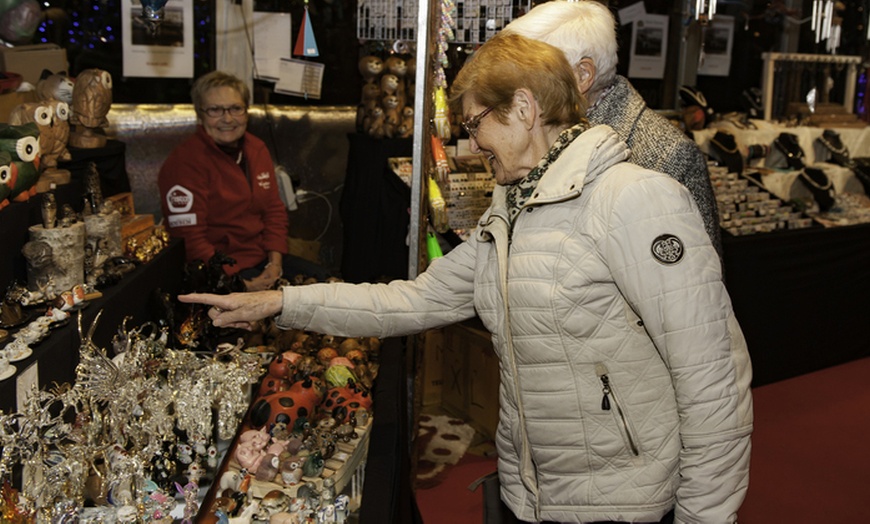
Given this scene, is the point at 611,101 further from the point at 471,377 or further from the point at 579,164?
the point at 471,377

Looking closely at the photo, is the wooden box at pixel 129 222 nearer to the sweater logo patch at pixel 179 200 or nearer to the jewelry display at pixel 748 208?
the sweater logo patch at pixel 179 200

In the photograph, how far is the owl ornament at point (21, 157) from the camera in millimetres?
2102

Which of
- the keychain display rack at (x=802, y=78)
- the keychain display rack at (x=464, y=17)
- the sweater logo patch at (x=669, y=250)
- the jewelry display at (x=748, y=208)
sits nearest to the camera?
the sweater logo patch at (x=669, y=250)

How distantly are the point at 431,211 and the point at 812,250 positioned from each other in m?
2.77

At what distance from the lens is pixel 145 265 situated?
271 cm

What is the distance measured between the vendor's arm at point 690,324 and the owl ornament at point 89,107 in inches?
89.7

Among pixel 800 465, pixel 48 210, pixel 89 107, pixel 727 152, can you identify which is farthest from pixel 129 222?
pixel 727 152

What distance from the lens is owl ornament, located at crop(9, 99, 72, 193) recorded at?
2.51 metres

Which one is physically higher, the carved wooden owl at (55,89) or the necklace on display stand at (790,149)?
the carved wooden owl at (55,89)

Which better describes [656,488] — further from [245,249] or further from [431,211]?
[245,249]

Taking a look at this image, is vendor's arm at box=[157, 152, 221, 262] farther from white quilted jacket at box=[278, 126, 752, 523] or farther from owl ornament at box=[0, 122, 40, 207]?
white quilted jacket at box=[278, 126, 752, 523]

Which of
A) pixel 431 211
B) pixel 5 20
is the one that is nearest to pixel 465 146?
pixel 431 211

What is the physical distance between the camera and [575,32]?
81.7 inches

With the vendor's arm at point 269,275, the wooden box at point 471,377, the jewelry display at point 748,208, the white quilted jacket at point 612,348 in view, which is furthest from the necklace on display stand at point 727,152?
the white quilted jacket at point 612,348
